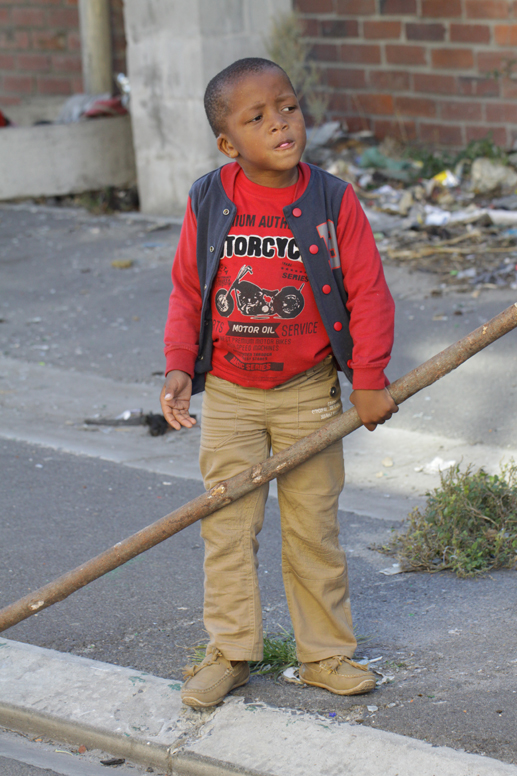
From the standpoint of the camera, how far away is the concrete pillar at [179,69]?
8195 millimetres

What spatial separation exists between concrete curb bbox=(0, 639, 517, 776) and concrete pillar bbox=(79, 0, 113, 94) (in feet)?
29.0

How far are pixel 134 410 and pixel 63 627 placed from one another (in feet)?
7.04

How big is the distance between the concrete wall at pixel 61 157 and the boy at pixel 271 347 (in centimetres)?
742

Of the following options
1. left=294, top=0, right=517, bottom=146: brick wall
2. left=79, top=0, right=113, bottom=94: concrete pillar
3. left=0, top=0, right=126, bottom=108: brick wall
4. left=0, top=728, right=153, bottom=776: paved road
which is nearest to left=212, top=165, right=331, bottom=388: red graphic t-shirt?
left=0, top=728, right=153, bottom=776: paved road

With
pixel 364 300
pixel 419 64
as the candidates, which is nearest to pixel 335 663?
pixel 364 300

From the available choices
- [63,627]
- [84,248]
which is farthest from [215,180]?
[84,248]

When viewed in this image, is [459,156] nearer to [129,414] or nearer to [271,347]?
[129,414]

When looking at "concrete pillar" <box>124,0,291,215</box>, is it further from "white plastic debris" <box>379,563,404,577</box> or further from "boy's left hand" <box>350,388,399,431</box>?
"boy's left hand" <box>350,388,399,431</box>

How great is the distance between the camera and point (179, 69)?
27.4 ft

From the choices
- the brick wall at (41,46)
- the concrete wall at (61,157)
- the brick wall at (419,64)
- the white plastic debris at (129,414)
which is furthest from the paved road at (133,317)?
the brick wall at (41,46)

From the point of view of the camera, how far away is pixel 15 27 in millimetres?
12164

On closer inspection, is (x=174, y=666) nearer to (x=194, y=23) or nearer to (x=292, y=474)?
(x=292, y=474)

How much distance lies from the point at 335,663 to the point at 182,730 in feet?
1.45

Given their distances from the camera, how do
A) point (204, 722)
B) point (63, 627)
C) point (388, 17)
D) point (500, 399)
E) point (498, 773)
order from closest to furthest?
1. point (498, 773)
2. point (204, 722)
3. point (63, 627)
4. point (500, 399)
5. point (388, 17)
